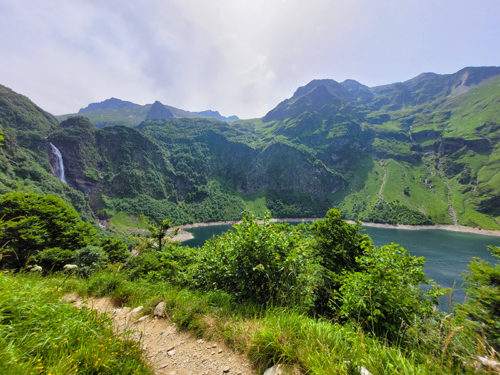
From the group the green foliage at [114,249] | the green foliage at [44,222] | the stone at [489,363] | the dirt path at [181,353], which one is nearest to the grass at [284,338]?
the dirt path at [181,353]

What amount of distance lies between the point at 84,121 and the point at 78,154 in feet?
161

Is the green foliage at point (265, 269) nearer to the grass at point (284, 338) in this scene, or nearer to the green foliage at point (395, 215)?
the grass at point (284, 338)

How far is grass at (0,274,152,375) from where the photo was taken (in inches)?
76.2

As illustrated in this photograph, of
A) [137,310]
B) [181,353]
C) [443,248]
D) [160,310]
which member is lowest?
[443,248]

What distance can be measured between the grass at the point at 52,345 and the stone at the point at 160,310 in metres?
1.67

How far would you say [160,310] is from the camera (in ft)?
14.8

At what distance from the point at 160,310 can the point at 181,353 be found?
5.23 feet

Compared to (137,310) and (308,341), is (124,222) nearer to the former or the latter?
(137,310)

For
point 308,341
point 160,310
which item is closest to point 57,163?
point 160,310

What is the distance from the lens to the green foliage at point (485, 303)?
3.24 metres

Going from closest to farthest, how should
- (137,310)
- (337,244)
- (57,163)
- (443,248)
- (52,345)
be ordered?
(52,345), (137,310), (337,244), (443,248), (57,163)

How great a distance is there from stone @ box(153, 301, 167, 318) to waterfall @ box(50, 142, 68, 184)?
678 ft

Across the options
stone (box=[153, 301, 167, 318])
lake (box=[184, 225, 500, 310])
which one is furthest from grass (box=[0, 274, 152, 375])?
lake (box=[184, 225, 500, 310])

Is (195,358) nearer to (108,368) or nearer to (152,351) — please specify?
(152,351)
